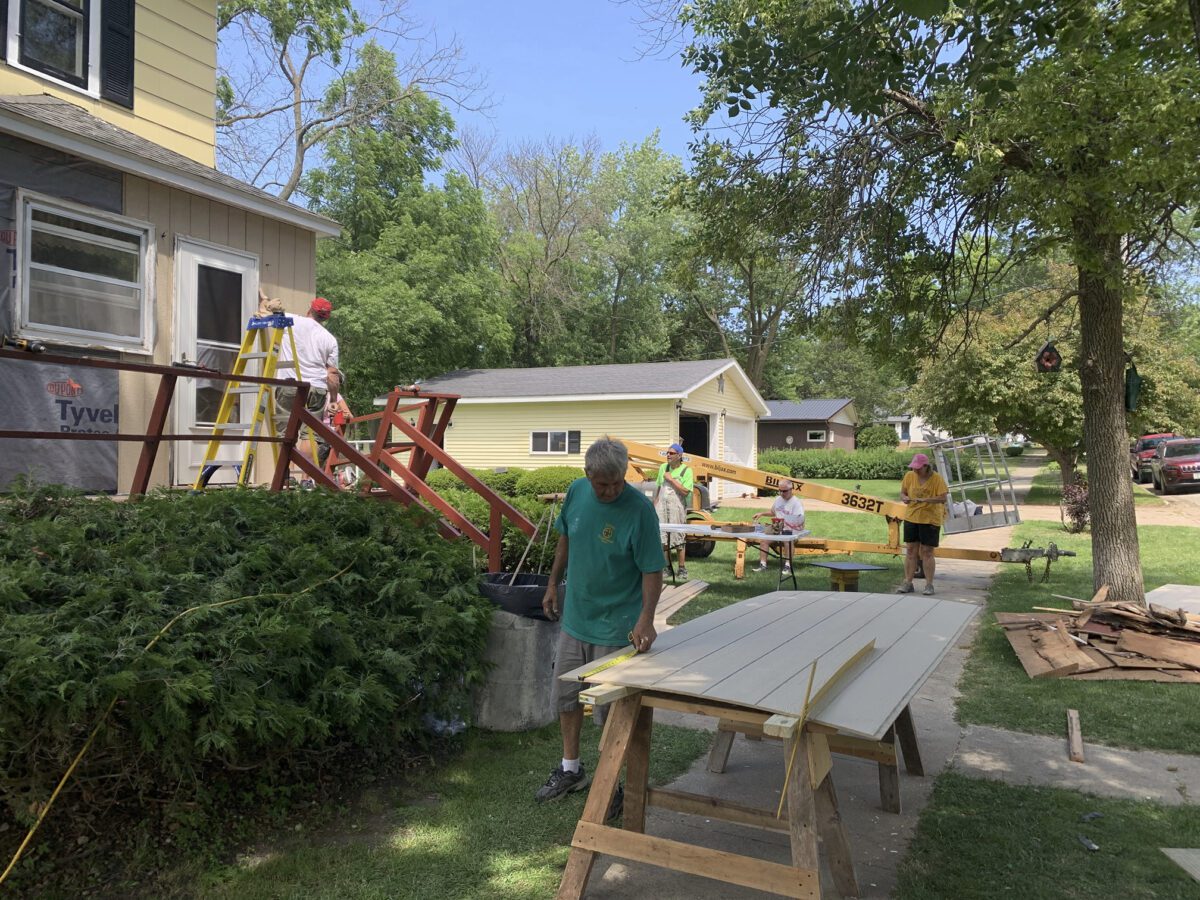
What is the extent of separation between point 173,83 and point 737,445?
80.2ft

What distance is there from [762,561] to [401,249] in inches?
711

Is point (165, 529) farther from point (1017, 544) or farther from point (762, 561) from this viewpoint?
point (1017, 544)

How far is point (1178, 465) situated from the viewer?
1088 inches

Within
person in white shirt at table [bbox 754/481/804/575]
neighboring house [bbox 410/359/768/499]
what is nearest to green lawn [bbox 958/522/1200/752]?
person in white shirt at table [bbox 754/481/804/575]

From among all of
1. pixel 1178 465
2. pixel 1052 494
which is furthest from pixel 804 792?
pixel 1178 465

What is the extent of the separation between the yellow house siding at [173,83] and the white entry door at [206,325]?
1765 mm

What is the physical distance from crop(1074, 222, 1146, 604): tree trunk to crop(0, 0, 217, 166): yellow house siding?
9254 millimetres

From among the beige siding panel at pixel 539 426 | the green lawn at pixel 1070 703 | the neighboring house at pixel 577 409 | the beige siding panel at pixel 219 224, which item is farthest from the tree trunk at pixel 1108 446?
the beige siding panel at pixel 539 426

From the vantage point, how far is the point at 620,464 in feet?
12.9

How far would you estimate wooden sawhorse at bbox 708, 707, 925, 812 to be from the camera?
395 cm

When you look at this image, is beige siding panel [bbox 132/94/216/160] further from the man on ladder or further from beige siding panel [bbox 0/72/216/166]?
the man on ladder

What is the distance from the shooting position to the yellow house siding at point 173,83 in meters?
8.01

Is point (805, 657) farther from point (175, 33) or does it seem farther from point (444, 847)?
point (175, 33)

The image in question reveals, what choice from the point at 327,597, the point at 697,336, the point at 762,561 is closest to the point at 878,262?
the point at 762,561
